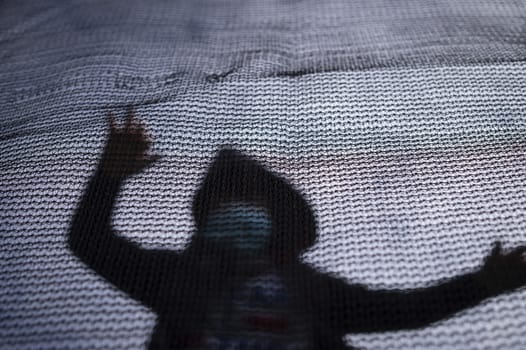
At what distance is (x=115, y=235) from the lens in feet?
1.41

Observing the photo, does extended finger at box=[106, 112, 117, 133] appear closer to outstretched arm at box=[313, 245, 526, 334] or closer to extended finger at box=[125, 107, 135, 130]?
extended finger at box=[125, 107, 135, 130]

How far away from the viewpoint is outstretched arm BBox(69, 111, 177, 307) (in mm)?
399

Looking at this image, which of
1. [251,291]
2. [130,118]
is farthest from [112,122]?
[251,291]

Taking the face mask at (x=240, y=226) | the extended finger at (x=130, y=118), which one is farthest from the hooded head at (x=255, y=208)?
the extended finger at (x=130, y=118)

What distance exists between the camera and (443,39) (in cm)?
60

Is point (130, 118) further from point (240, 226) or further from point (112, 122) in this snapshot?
point (240, 226)

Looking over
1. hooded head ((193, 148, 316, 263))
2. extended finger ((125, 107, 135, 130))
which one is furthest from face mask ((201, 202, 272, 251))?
extended finger ((125, 107, 135, 130))

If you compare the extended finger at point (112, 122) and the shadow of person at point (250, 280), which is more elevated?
the extended finger at point (112, 122)

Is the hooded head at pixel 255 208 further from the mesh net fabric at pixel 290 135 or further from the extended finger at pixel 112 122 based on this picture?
the extended finger at pixel 112 122

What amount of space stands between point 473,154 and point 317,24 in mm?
298

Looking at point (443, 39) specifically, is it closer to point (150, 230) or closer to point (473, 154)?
point (473, 154)

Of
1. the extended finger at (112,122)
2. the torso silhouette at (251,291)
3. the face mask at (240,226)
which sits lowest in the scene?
the torso silhouette at (251,291)

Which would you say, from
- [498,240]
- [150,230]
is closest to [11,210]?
[150,230]

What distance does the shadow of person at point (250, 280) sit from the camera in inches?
14.5
